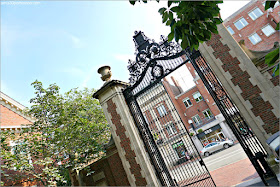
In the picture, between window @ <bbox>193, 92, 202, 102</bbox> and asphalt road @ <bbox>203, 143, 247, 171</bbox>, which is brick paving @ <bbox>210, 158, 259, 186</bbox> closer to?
asphalt road @ <bbox>203, 143, 247, 171</bbox>

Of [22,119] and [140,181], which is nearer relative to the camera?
[140,181]

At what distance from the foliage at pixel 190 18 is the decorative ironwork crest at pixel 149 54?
158 inches

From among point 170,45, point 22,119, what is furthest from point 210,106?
point 22,119

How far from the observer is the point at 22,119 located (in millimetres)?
14797

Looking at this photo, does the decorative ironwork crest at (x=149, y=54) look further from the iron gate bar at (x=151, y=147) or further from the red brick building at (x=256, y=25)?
the red brick building at (x=256, y=25)

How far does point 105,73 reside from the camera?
8.31 m

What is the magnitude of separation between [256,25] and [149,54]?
915 inches

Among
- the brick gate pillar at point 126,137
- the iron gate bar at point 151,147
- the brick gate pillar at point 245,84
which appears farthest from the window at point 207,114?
the brick gate pillar at point 245,84

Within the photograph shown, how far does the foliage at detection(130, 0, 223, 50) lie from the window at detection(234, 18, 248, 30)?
2654 cm

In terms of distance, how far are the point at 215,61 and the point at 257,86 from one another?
1512 millimetres

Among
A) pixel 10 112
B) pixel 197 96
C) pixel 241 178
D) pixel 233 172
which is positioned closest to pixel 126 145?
pixel 241 178

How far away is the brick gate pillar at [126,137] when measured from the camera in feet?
22.6

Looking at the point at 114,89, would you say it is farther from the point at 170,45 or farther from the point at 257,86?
the point at 257,86

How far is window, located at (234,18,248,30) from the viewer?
78.9 ft
